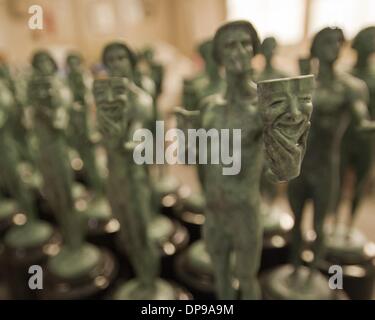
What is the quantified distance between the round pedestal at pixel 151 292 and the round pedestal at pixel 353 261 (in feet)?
2.84

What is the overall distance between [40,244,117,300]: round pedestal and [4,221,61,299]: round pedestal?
0.65ft

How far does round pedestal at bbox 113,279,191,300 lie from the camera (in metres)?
1.92

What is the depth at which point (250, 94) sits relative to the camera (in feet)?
4.07

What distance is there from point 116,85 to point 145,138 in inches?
12.3

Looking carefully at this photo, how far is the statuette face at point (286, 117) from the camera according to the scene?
2.95 feet

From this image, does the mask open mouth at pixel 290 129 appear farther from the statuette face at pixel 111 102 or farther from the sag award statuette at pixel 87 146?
the sag award statuette at pixel 87 146

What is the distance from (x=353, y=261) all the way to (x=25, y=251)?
7.16 feet

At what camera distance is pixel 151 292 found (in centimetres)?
193

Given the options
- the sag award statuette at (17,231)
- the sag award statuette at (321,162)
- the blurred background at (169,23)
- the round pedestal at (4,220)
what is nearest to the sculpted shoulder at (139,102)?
the sag award statuette at (321,162)

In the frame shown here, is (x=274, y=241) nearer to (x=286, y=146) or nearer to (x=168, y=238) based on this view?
(x=168, y=238)

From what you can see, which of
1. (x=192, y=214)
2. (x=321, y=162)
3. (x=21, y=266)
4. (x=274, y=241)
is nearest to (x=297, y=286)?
(x=274, y=241)

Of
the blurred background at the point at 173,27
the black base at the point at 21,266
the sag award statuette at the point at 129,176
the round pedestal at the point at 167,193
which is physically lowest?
the black base at the point at 21,266

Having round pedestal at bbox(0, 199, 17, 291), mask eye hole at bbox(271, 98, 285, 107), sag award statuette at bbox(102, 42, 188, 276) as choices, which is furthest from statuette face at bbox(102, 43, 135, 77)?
round pedestal at bbox(0, 199, 17, 291)

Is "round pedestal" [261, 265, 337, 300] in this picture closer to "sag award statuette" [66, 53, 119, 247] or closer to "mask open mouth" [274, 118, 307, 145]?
"sag award statuette" [66, 53, 119, 247]
